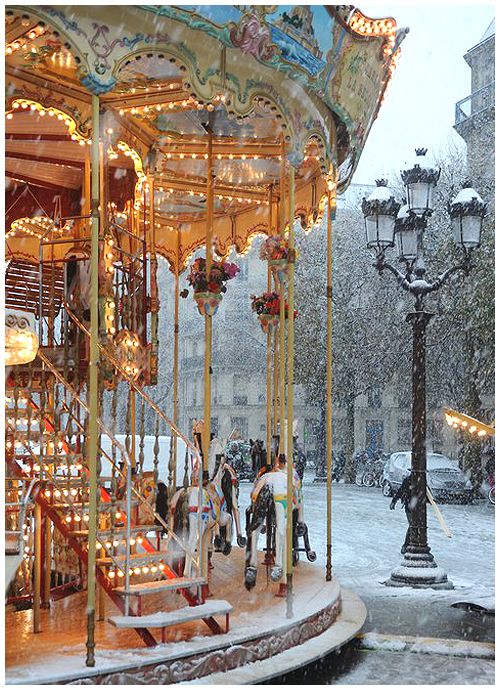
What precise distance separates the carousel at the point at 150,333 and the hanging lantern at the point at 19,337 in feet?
0.05

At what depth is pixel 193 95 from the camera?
775cm

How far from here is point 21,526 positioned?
6902 millimetres

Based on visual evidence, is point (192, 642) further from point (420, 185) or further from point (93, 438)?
point (420, 185)

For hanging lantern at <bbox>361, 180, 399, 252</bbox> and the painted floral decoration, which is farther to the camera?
hanging lantern at <bbox>361, 180, 399, 252</bbox>

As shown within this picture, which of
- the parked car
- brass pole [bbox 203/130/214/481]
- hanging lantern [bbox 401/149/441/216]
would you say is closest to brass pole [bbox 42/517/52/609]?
brass pole [bbox 203/130/214/481]

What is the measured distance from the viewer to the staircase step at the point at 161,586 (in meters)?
7.23

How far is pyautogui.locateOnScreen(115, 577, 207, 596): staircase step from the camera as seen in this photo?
7230 mm

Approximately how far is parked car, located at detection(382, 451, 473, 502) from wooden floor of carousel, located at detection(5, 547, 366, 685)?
17.0 metres

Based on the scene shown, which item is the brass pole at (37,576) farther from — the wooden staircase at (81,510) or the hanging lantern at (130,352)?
the hanging lantern at (130,352)

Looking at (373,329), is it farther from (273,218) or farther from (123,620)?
(123,620)

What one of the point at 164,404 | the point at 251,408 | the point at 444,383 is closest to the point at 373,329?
the point at 444,383

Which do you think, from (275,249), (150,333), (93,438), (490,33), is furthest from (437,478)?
(490,33)

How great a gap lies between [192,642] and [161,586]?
0.52 metres

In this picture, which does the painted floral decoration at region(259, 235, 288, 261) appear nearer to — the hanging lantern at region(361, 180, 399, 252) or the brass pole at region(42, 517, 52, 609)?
the hanging lantern at region(361, 180, 399, 252)
